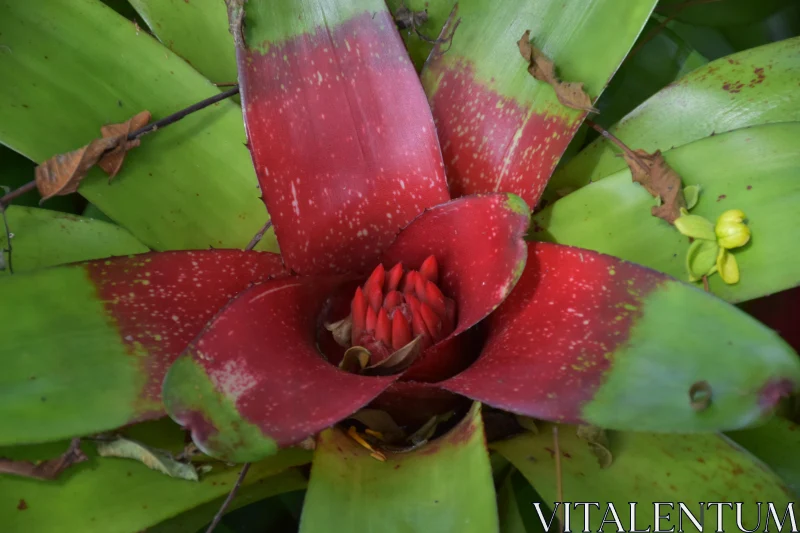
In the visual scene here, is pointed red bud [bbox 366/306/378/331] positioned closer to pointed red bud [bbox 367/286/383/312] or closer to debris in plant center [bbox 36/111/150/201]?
pointed red bud [bbox 367/286/383/312]

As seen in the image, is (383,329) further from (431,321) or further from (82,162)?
(82,162)

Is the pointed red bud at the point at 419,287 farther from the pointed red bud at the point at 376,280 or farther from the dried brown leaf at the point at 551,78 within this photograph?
the dried brown leaf at the point at 551,78

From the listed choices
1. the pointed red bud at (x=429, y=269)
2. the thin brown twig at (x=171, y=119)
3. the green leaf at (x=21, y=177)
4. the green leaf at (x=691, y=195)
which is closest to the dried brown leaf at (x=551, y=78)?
the green leaf at (x=691, y=195)

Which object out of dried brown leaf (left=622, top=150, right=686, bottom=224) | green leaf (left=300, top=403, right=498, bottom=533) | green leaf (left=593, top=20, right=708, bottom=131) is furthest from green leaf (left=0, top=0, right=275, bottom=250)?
green leaf (left=593, top=20, right=708, bottom=131)

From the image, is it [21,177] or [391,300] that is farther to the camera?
[21,177]

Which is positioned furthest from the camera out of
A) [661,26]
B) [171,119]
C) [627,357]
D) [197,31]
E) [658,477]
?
[661,26]

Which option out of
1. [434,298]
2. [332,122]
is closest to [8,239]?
[332,122]
